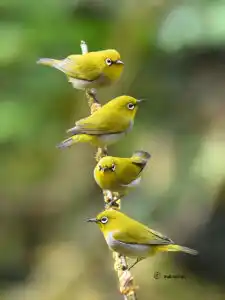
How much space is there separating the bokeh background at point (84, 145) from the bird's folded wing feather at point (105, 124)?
1150 millimetres

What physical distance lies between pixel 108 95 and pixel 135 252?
607mm

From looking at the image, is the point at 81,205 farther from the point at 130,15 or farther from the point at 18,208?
the point at 130,15

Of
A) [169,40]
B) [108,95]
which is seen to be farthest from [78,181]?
[108,95]

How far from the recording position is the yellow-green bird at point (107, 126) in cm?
41

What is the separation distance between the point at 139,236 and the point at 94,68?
13cm

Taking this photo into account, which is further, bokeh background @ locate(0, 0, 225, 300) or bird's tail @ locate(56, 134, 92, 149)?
bokeh background @ locate(0, 0, 225, 300)

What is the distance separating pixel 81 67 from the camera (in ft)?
1.51

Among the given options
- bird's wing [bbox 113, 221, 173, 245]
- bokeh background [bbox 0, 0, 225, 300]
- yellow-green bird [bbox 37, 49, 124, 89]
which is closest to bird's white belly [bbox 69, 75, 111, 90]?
yellow-green bird [bbox 37, 49, 124, 89]

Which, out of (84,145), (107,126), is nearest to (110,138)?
(107,126)

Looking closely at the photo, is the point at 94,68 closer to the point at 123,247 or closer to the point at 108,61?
the point at 108,61

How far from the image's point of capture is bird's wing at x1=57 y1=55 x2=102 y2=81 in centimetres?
44

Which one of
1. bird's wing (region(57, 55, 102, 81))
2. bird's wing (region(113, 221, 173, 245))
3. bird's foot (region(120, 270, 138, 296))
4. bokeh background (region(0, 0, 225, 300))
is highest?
bokeh background (region(0, 0, 225, 300))

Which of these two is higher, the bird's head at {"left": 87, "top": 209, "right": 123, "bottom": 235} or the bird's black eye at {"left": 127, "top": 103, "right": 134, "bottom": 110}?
the bird's black eye at {"left": 127, "top": 103, "right": 134, "bottom": 110}

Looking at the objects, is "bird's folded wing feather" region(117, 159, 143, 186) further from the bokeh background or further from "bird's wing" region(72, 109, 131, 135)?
the bokeh background
